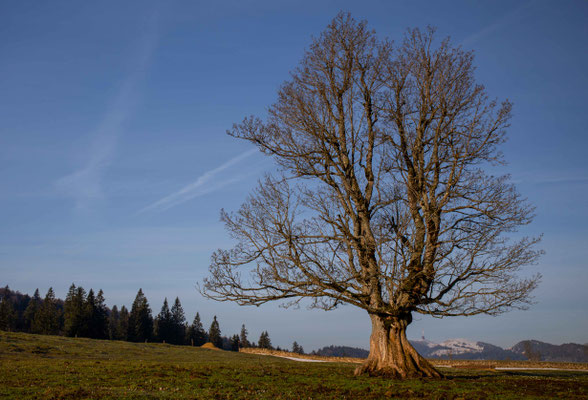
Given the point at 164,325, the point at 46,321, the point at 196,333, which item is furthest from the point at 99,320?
the point at 196,333

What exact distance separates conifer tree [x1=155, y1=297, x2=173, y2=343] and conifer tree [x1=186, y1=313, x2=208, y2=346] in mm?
6317

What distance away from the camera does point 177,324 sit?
107812mm

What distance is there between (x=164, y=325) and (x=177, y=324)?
6.41 metres

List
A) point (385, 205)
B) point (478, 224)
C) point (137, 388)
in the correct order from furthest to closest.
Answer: point (385, 205)
point (478, 224)
point (137, 388)

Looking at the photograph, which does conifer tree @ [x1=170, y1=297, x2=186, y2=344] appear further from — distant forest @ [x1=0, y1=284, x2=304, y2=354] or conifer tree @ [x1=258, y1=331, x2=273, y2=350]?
conifer tree @ [x1=258, y1=331, x2=273, y2=350]

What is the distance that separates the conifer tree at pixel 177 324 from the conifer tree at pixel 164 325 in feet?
4.20

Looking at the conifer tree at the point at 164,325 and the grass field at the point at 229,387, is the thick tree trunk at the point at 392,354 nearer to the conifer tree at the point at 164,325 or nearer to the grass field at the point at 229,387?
the grass field at the point at 229,387

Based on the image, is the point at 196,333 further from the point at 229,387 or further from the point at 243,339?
the point at 229,387

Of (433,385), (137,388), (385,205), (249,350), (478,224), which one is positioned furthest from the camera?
(249,350)

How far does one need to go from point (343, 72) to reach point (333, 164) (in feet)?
15.8

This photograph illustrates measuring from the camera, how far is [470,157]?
60.1ft

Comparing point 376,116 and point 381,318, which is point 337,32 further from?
point 381,318

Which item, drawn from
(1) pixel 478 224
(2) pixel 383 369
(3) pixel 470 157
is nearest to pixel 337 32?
(3) pixel 470 157

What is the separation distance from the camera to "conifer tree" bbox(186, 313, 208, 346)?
10700 cm
